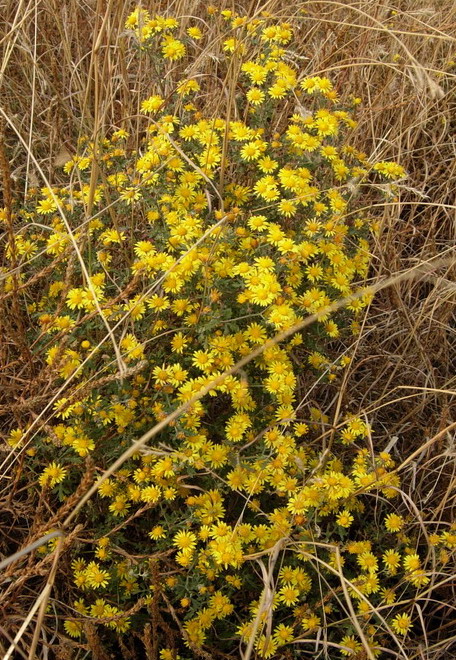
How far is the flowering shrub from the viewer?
1.77 metres

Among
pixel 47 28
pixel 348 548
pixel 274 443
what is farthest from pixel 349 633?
pixel 47 28

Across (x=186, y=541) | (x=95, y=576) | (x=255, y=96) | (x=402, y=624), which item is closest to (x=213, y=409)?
(x=186, y=541)

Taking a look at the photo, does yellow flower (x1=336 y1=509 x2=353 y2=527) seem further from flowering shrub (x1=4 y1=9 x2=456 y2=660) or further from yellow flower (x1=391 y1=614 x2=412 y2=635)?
yellow flower (x1=391 y1=614 x2=412 y2=635)

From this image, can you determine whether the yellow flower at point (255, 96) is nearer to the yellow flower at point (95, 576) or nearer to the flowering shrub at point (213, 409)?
the flowering shrub at point (213, 409)

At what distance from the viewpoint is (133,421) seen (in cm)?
189

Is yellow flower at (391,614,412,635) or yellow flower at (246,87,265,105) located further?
yellow flower at (246,87,265,105)

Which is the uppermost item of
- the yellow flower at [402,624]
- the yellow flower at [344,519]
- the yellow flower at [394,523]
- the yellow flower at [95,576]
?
the yellow flower at [95,576]

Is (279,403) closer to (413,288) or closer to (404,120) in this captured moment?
(413,288)

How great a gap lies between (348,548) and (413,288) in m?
1.30

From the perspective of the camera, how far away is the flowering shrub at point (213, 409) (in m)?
1.77

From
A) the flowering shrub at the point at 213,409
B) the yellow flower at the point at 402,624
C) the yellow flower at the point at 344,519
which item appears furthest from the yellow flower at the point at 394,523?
the yellow flower at the point at 402,624

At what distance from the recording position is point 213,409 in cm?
205

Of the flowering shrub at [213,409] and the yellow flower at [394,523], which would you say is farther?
the yellow flower at [394,523]

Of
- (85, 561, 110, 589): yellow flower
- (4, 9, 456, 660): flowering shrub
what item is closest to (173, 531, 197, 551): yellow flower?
(4, 9, 456, 660): flowering shrub
